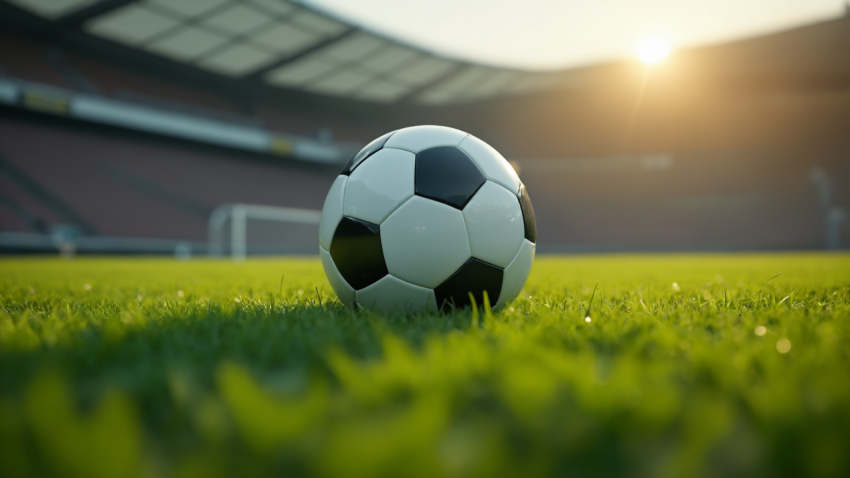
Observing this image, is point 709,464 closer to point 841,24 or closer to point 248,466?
point 248,466

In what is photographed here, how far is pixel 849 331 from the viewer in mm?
1267

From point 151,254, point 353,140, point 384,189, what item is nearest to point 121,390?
point 384,189

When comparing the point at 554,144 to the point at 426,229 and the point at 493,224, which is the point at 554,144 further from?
the point at 426,229

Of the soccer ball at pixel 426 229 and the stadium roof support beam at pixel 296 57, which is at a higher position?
the stadium roof support beam at pixel 296 57

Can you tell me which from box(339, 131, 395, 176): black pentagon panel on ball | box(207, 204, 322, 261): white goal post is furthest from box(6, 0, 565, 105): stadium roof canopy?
box(339, 131, 395, 176): black pentagon panel on ball

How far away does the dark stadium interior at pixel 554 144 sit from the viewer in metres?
17.2

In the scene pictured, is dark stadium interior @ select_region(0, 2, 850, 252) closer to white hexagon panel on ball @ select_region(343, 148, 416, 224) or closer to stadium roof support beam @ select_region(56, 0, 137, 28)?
stadium roof support beam @ select_region(56, 0, 137, 28)

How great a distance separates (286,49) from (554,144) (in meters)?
15.5

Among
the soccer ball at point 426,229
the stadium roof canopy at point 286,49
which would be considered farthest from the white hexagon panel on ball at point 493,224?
the stadium roof canopy at point 286,49

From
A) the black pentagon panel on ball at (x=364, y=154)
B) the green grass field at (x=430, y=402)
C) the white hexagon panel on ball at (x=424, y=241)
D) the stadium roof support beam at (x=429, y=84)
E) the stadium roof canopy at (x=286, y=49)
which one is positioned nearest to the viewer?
the green grass field at (x=430, y=402)

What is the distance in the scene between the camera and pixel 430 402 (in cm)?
69

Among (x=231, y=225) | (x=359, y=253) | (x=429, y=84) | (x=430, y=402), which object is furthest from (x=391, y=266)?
(x=429, y=84)

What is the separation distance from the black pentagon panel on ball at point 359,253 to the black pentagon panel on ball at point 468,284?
0.23 meters

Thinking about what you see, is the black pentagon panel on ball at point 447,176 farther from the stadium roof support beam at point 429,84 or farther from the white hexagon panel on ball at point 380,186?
the stadium roof support beam at point 429,84
